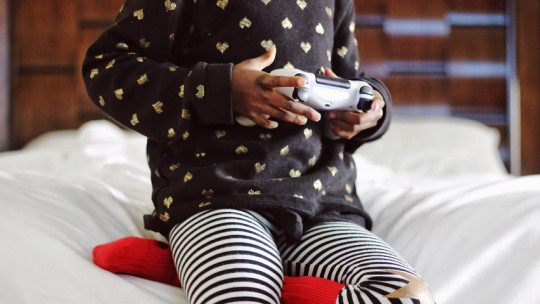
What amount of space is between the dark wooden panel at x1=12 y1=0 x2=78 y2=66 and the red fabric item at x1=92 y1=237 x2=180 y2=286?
159cm

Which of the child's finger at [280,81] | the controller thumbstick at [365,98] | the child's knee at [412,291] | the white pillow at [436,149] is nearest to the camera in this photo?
the child's knee at [412,291]

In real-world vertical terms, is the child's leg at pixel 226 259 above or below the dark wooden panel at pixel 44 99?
above

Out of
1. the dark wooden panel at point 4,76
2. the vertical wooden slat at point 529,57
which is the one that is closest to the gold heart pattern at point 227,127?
the dark wooden panel at point 4,76

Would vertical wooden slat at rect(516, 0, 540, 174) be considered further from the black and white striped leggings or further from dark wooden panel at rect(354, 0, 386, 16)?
the black and white striped leggings

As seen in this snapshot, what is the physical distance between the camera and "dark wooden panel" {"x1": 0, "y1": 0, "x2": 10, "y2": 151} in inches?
82.8

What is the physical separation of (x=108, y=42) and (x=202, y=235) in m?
0.34

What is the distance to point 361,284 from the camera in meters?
0.62

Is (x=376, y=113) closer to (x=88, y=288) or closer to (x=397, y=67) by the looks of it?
(x=88, y=288)

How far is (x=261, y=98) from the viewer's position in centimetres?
72

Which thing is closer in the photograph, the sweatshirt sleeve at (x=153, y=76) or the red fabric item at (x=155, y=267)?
the red fabric item at (x=155, y=267)

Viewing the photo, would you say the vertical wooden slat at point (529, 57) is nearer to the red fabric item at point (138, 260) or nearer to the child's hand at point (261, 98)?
the child's hand at point (261, 98)

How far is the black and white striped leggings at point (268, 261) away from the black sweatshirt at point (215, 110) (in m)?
0.03

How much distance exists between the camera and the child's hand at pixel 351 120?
2.72 feet

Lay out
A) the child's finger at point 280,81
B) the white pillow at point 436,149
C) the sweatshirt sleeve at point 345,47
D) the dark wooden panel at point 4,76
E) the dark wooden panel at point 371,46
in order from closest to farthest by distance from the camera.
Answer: the child's finger at point 280,81 < the sweatshirt sleeve at point 345,47 < the white pillow at point 436,149 < the dark wooden panel at point 4,76 < the dark wooden panel at point 371,46
